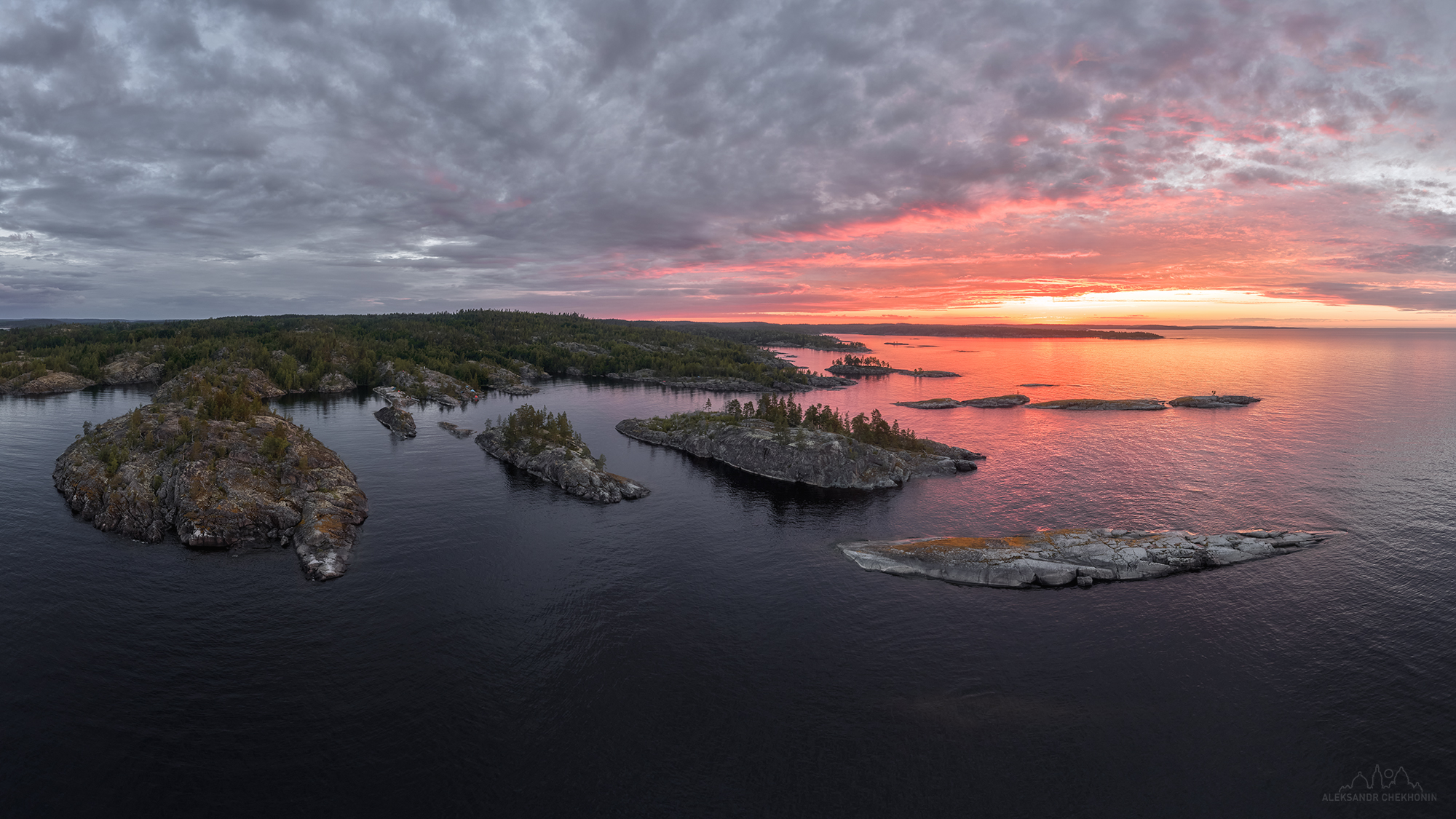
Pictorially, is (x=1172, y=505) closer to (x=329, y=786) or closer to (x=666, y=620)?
(x=666, y=620)

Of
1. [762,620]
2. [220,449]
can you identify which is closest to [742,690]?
[762,620]

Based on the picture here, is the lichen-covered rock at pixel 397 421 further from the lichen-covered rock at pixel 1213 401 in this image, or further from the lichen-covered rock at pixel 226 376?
the lichen-covered rock at pixel 1213 401

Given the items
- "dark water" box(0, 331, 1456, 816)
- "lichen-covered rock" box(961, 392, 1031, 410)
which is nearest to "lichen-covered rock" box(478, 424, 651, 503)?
"dark water" box(0, 331, 1456, 816)

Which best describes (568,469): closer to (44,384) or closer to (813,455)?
(813,455)

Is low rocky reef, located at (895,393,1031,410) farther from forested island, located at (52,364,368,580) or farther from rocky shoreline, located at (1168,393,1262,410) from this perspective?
forested island, located at (52,364,368,580)

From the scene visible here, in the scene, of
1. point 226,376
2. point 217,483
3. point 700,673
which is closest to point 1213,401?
point 700,673

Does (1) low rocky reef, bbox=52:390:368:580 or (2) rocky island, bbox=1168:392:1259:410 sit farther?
(2) rocky island, bbox=1168:392:1259:410
